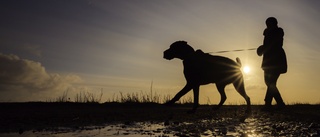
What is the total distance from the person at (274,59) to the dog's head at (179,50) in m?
2.20

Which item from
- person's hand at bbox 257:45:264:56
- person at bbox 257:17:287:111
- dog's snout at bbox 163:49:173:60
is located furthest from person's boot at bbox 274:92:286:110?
dog's snout at bbox 163:49:173:60

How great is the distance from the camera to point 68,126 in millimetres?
6895

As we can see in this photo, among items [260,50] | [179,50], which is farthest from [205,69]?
[260,50]

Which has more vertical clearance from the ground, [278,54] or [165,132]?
[278,54]

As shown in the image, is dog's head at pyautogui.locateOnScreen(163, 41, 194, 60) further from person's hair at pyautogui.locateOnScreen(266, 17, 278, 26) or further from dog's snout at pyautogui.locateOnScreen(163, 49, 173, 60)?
person's hair at pyautogui.locateOnScreen(266, 17, 278, 26)

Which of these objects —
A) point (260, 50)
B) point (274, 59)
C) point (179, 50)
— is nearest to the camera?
point (179, 50)

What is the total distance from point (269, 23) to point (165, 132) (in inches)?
245

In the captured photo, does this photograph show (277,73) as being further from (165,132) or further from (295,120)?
(165,132)

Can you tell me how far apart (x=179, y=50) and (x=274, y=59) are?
2.67 meters

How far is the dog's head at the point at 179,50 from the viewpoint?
1054 cm

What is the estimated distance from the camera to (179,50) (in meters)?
10.6

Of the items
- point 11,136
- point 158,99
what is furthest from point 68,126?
point 158,99

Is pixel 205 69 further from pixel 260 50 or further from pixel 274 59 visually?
pixel 274 59

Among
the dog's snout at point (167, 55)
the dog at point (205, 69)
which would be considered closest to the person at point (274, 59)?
the dog at point (205, 69)
